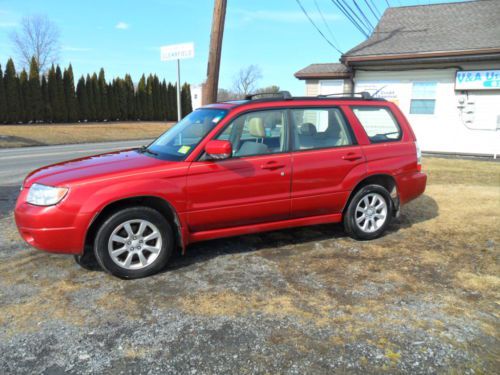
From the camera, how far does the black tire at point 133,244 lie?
3.64 m

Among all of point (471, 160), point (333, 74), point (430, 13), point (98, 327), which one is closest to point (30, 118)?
point (333, 74)

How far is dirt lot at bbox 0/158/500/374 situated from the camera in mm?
2592

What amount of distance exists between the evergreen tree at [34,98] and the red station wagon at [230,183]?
32.9 m

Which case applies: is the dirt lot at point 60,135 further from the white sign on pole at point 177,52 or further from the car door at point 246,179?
the car door at point 246,179

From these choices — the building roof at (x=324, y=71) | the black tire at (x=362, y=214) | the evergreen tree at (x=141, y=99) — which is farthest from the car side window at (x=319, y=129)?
the evergreen tree at (x=141, y=99)

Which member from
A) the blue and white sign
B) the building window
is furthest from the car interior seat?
the building window

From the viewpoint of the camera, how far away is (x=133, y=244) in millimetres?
3771

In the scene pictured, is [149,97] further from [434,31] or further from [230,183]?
[230,183]

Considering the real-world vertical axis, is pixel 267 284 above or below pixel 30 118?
below

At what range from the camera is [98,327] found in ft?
9.77

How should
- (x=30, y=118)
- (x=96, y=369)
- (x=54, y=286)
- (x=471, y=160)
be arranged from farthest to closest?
(x=30, y=118) < (x=471, y=160) < (x=54, y=286) < (x=96, y=369)

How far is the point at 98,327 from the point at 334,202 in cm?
291

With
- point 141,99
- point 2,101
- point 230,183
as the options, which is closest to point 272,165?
point 230,183

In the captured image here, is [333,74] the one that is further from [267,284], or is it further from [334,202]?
[267,284]
